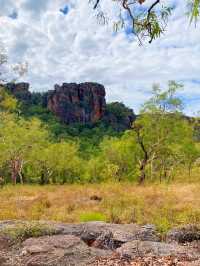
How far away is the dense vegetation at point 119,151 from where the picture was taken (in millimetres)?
39906

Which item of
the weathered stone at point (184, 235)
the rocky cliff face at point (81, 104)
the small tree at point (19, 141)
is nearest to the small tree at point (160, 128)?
the small tree at point (19, 141)

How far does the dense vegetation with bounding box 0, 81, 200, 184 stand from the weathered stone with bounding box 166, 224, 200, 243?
609 centimetres

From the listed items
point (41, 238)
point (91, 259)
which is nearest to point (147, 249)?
point (91, 259)

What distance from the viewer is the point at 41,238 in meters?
8.02

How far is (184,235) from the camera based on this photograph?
369 inches

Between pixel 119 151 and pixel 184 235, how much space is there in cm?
4341

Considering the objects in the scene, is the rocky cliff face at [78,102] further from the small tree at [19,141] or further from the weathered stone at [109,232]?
the weathered stone at [109,232]

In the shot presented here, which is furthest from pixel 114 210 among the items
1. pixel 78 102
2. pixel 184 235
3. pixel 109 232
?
pixel 78 102

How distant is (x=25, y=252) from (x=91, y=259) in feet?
3.48

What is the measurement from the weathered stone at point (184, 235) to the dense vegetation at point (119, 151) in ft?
20.0

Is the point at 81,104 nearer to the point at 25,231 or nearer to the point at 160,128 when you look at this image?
the point at 160,128

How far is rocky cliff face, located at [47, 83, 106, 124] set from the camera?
174 meters

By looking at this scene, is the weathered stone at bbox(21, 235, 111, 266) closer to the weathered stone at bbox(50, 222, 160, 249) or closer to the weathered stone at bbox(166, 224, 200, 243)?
the weathered stone at bbox(50, 222, 160, 249)

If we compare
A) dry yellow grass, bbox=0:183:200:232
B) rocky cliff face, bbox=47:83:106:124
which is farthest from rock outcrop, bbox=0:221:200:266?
rocky cliff face, bbox=47:83:106:124
